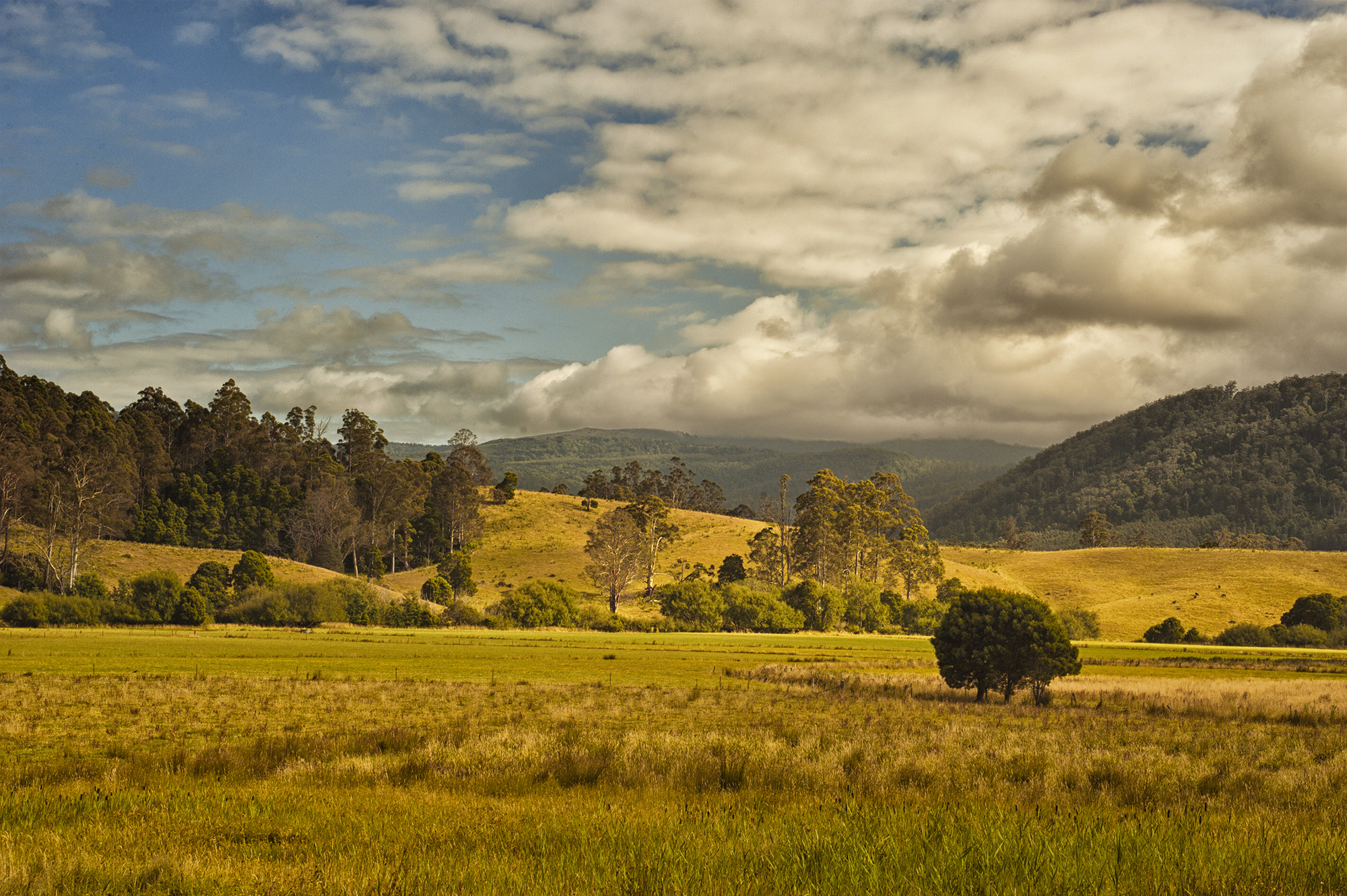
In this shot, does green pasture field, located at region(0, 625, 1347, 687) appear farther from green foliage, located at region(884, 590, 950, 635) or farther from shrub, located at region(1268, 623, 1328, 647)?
green foliage, located at region(884, 590, 950, 635)

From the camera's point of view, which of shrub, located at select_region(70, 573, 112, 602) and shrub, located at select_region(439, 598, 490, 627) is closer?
shrub, located at select_region(70, 573, 112, 602)

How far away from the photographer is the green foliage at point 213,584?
99625 millimetres

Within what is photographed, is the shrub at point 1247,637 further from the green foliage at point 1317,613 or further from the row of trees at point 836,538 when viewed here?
the row of trees at point 836,538

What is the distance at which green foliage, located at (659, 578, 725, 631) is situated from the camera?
371 feet

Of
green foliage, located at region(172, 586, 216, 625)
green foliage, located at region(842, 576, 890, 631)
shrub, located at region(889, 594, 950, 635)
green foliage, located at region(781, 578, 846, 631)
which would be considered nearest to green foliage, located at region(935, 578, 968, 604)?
shrub, located at region(889, 594, 950, 635)

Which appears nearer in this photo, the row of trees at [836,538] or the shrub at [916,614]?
the shrub at [916,614]

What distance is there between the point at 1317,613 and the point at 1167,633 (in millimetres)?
17405

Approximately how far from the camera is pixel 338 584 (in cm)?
10619

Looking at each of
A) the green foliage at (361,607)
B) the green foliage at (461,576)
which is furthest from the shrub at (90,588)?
the green foliage at (461,576)

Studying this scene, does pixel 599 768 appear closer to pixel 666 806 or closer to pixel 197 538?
pixel 666 806

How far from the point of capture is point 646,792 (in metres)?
13.6

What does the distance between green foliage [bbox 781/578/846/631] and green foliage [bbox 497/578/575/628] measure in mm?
28980

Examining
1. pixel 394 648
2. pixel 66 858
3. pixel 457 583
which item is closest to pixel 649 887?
pixel 66 858

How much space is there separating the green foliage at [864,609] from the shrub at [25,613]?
87.7 m
